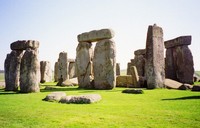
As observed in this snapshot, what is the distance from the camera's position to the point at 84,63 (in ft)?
55.0

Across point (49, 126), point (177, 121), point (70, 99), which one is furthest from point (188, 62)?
point (49, 126)

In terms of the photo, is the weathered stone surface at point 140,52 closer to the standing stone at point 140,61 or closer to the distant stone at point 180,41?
the standing stone at point 140,61

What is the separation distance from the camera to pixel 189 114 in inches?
215

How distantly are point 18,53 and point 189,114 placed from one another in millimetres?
10262

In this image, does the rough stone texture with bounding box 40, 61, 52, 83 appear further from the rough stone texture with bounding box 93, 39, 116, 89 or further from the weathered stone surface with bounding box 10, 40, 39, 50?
the weathered stone surface with bounding box 10, 40, 39, 50

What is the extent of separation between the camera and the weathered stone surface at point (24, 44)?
11.8 m

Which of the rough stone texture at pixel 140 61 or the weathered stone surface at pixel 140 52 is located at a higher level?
the weathered stone surface at pixel 140 52

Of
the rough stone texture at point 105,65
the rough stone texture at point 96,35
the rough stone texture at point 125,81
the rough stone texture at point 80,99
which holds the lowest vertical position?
the rough stone texture at point 80,99

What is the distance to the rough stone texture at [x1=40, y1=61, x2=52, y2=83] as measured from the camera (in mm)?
27375

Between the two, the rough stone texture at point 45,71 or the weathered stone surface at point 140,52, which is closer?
the weathered stone surface at point 140,52

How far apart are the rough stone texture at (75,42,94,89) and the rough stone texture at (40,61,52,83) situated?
11.6 metres

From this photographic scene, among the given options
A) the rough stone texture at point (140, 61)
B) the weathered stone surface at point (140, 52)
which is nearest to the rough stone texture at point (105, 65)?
the rough stone texture at point (140, 61)

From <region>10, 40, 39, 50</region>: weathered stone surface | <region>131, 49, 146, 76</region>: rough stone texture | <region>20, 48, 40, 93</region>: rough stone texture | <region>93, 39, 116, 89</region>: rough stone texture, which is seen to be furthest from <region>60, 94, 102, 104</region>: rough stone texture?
<region>131, 49, 146, 76</region>: rough stone texture

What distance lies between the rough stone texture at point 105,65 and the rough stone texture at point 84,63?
3.58 feet
